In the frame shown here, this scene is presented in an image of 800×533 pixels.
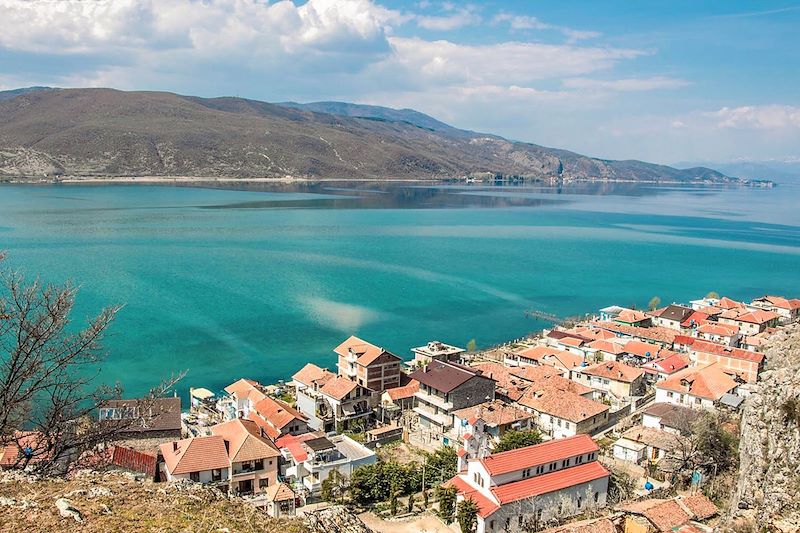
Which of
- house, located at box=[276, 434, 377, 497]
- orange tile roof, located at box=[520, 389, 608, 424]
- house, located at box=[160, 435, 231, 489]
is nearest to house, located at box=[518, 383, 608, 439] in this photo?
orange tile roof, located at box=[520, 389, 608, 424]

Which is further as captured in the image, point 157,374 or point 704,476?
point 157,374

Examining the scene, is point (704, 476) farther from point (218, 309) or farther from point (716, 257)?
point (716, 257)

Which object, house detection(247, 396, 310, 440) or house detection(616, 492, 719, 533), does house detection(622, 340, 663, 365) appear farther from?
house detection(247, 396, 310, 440)

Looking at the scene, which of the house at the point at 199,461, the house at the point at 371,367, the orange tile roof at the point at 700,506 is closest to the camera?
the orange tile roof at the point at 700,506

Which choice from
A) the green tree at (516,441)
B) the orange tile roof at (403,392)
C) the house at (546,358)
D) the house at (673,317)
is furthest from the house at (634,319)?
the green tree at (516,441)

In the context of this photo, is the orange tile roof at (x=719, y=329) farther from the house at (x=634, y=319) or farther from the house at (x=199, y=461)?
the house at (x=199, y=461)

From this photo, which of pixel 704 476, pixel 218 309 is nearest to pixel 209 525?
pixel 704 476
